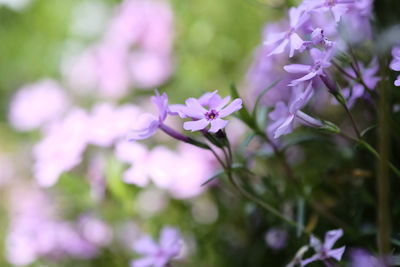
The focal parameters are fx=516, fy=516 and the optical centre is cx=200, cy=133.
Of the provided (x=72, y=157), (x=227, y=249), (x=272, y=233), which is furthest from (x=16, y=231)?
(x=272, y=233)

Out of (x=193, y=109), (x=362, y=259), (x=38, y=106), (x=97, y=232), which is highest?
(x=38, y=106)

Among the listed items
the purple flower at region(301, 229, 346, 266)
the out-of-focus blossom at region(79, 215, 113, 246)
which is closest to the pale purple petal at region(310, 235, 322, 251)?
the purple flower at region(301, 229, 346, 266)

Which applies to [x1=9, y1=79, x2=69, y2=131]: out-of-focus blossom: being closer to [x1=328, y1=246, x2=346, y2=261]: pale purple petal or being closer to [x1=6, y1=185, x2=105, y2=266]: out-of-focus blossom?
[x1=6, y1=185, x2=105, y2=266]: out-of-focus blossom

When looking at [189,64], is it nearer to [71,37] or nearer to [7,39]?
[71,37]

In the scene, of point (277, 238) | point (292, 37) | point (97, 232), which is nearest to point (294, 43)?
point (292, 37)

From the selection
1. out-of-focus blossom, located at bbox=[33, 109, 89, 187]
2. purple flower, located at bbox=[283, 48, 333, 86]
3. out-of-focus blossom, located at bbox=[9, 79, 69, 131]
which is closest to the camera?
purple flower, located at bbox=[283, 48, 333, 86]

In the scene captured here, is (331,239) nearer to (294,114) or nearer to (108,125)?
(294,114)
